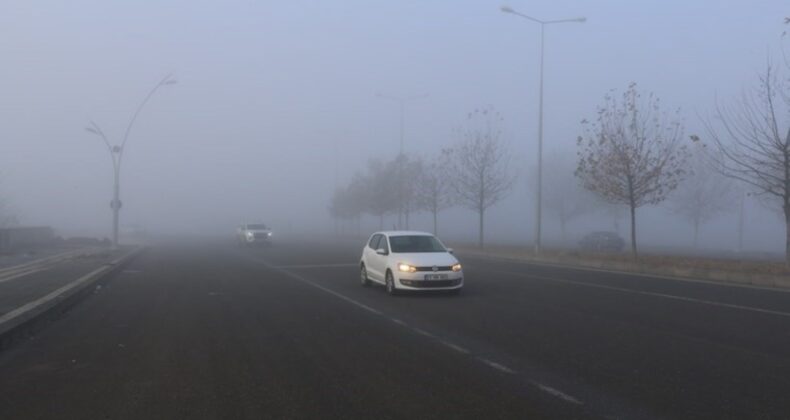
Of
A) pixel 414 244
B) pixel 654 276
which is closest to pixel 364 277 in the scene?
pixel 414 244

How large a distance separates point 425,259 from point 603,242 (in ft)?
98.5

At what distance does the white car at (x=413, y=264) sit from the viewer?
17.0m

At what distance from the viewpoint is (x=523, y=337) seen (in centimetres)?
1123

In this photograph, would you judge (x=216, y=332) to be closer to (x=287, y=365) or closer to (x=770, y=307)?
(x=287, y=365)

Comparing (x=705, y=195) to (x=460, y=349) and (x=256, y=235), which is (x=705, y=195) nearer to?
(x=256, y=235)

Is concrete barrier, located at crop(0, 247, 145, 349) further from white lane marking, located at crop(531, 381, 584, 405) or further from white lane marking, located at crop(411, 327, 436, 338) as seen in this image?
white lane marking, located at crop(531, 381, 584, 405)

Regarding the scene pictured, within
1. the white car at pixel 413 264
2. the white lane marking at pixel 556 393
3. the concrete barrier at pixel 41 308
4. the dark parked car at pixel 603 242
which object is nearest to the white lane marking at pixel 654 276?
the white car at pixel 413 264

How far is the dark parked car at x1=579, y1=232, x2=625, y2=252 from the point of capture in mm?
44534

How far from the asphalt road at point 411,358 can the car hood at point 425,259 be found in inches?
32.4

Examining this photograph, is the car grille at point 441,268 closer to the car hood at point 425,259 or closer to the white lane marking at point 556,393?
the car hood at point 425,259

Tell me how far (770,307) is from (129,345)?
11.6 meters

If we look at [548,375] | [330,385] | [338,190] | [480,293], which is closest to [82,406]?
[330,385]

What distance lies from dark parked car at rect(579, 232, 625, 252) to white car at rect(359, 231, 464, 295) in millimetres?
27498

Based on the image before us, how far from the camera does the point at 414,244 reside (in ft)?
60.8
